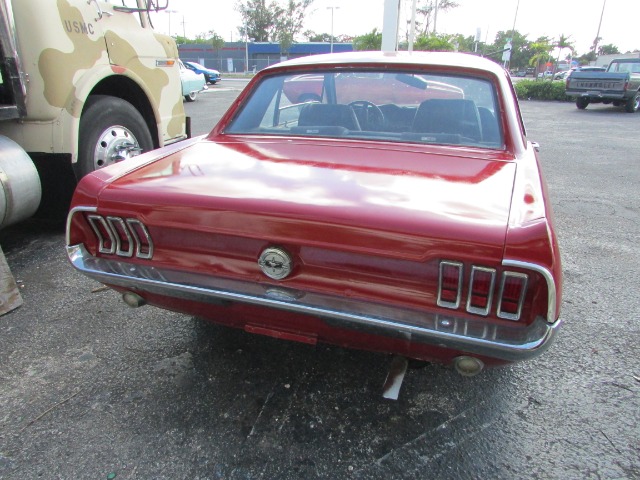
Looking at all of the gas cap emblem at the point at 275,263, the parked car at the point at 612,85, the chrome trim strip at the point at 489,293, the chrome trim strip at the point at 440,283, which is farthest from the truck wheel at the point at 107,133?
the parked car at the point at 612,85

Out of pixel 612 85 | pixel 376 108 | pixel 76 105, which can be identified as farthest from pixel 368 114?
pixel 612 85

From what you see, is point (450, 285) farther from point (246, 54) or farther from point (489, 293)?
point (246, 54)

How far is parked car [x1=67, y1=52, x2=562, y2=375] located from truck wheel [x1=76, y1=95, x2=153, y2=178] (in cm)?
167

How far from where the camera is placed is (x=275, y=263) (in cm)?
183

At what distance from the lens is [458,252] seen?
62.2 inches

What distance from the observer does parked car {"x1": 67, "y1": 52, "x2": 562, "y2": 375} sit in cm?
162

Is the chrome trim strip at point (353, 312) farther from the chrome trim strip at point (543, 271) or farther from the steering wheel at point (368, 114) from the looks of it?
the steering wheel at point (368, 114)

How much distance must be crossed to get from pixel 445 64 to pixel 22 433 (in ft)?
9.40

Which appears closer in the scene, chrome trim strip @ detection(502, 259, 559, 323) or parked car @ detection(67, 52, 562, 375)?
chrome trim strip @ detection(502, 259, 559, 323)

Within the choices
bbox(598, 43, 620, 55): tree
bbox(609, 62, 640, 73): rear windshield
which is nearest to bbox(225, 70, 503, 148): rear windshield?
bbox(609, 62, 640, 73): rear windshield

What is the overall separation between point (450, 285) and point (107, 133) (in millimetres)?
3557

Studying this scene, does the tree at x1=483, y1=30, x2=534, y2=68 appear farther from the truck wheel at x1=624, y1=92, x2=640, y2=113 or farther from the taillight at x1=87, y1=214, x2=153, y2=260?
the taillight at x1=87, y1=214, x2=153, y2=260

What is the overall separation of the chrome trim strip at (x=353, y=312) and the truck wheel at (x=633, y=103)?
61.1 ft

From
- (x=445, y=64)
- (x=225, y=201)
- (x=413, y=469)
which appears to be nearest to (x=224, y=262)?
(x=225, y=201)
